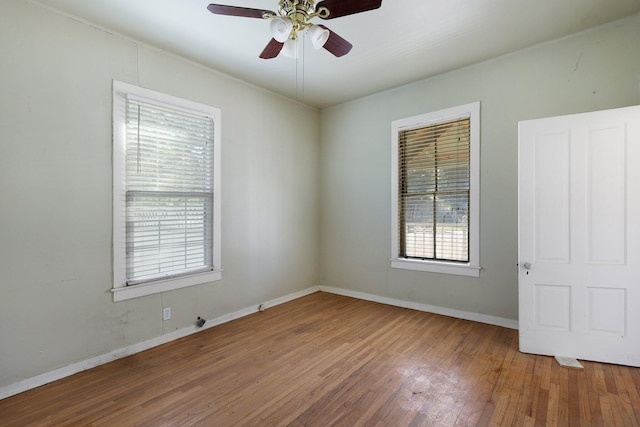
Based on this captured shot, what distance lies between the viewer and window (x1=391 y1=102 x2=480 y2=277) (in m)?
3.48

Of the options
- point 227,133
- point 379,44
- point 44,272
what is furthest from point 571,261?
point 44,272

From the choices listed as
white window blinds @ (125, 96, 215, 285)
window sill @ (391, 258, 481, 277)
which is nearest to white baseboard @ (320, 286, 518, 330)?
window sill @ (391, 258, 481, 277)

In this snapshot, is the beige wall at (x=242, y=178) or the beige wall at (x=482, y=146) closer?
the beige wall at (x=242, y=178)

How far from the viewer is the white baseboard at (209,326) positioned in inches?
88.9

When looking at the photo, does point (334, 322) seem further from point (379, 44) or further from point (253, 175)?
point (379, 44)

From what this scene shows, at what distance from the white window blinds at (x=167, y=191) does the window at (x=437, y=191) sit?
2.44 meters

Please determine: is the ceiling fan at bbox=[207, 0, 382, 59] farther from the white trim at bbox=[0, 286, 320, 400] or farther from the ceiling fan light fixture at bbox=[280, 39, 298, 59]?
the white trim at bbox=[0, 286, 320, 400]

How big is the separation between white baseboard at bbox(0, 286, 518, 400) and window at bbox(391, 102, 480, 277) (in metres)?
0.51


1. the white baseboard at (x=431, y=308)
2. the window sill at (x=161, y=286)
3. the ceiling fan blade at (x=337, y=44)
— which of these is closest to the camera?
the ceiling fan blade at (x=337, y=44)

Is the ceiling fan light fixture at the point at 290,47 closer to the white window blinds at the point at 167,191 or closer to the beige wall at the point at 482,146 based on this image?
the white window blinds at the point at 167,191

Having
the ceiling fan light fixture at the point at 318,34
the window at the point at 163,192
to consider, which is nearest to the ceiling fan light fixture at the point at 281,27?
the ceiling fan light fixture at the point at 318,34

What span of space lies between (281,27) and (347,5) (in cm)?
41

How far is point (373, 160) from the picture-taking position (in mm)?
4305

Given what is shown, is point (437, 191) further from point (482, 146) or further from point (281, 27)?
point (281, 27)
